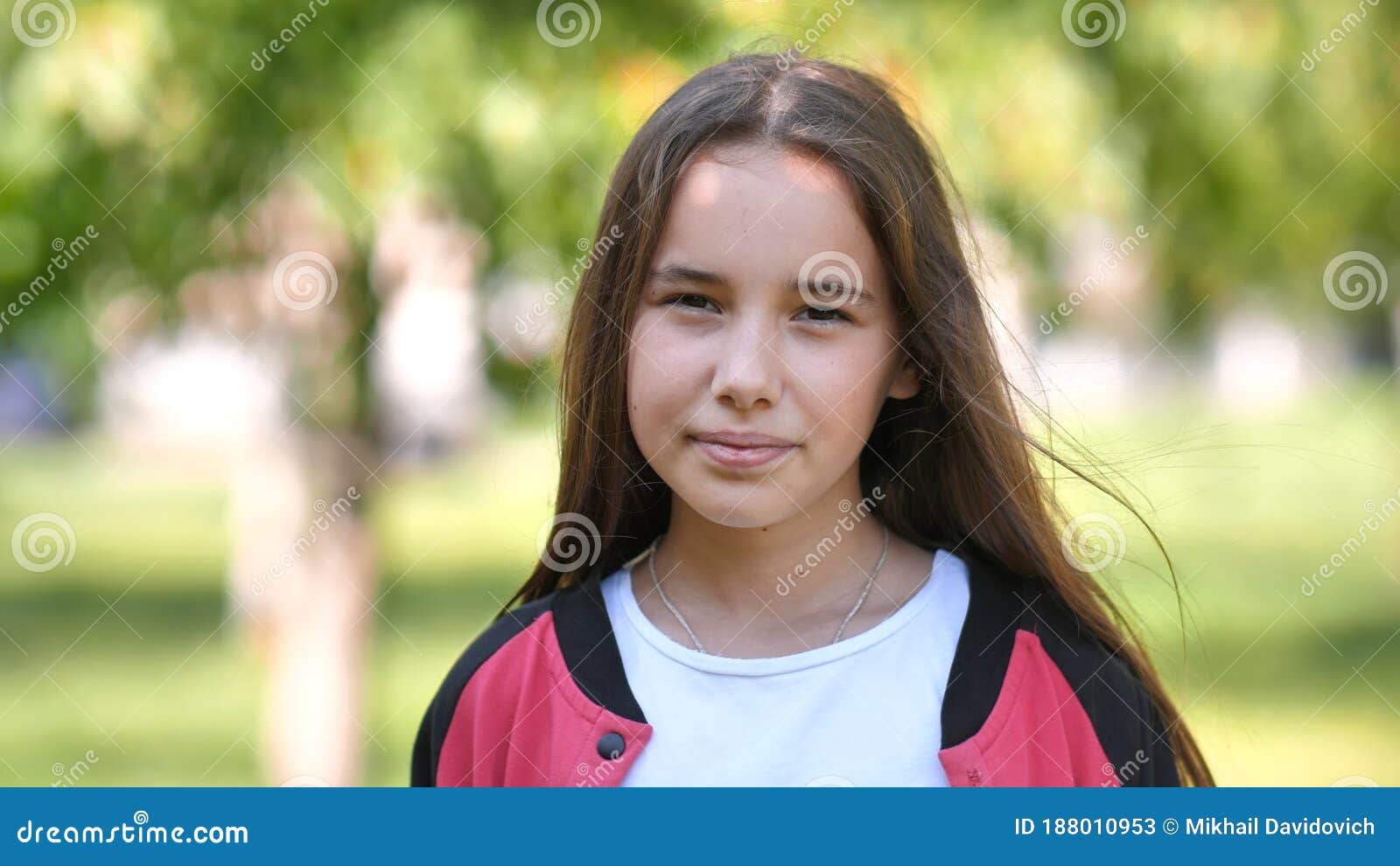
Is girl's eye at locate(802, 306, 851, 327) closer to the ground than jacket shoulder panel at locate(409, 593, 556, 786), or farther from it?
farther from it

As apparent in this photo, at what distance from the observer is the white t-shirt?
198 centimetres

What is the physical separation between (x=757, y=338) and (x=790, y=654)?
18.3 inches

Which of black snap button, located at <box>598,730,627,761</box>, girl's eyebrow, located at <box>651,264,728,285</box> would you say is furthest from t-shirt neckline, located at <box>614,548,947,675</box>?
girl's eyebrow, located at <box>651,264,728,285</box>

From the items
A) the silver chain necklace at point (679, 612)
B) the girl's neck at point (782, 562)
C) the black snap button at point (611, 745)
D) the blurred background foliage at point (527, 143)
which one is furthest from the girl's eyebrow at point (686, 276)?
the blurred background foliage at point (527, 143)

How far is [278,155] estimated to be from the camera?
12.4 feet

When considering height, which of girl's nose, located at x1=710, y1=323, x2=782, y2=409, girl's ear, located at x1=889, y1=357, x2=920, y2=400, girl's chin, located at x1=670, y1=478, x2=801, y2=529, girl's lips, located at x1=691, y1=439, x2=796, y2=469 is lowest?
girl's chin, located at x1=670, y1=478, x2=801, y2=529

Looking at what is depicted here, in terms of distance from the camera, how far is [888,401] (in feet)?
7.58

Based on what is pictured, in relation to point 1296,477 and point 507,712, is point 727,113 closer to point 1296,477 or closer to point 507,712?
point 507,712

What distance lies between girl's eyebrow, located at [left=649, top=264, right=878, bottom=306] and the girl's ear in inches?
5.5

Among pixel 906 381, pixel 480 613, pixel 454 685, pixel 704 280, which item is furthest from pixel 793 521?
pixel 480 613

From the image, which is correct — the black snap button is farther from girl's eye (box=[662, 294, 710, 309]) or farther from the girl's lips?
girl's eye (box=[662, 294, 710, 309])

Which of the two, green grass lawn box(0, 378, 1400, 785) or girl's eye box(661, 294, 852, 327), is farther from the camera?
green grass lawn box(0, 378, 1400, 785)

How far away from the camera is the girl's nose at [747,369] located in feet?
6.39

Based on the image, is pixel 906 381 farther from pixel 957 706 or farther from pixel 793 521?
pixel 957 706
